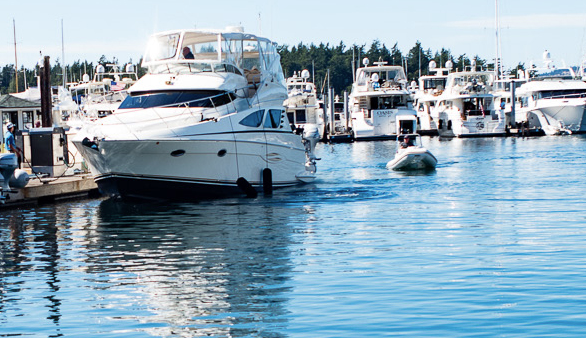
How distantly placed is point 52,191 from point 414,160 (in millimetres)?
16113

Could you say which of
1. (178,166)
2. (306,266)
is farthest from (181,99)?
(306,266)

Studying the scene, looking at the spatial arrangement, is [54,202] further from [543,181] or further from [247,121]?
[543,181]

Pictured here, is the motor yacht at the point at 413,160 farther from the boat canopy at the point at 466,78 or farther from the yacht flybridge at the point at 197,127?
the boat canopy at the point at 466,78

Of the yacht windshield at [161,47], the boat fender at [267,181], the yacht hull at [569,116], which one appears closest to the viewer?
the boat fender at [267,181]

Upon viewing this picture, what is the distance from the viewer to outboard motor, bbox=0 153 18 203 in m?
24.0

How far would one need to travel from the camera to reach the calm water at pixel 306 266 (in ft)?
41.6

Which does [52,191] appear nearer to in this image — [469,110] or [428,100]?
[469,110]

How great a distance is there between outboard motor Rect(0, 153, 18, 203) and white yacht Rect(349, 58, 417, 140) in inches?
1888

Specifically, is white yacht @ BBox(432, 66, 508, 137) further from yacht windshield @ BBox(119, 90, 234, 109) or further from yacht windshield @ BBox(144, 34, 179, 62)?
yacht windshield @ BBox(119, 90, 234, 109)

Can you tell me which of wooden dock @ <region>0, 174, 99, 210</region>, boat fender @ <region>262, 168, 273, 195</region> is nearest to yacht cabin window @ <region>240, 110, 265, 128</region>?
boat fender @ <region>262, 168, 273, 195</region>

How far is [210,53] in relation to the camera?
101 ft

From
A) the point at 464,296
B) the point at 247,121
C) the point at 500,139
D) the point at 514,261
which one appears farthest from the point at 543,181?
the point at 500,139

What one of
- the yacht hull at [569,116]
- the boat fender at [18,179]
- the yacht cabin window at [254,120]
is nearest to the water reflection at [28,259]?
the boat fender at [18,179]

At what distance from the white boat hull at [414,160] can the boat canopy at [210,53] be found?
8.82m
